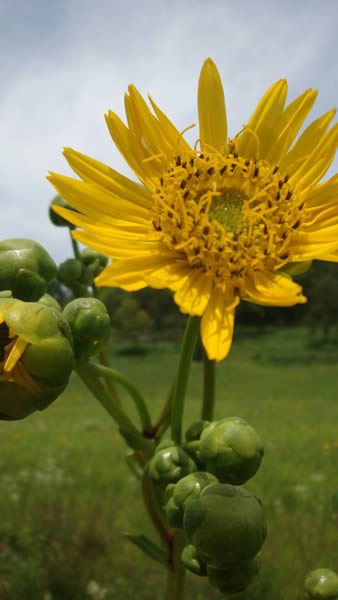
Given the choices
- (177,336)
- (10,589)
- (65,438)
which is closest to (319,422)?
(65,438)

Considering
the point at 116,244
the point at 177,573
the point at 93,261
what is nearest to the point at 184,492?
the point at 177,573

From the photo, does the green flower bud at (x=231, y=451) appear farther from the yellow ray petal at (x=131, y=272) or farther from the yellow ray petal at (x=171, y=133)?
the yellow ray petal at (x=171, y=133)

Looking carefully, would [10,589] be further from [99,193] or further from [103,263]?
[99,193]

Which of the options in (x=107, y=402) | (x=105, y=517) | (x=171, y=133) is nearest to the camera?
(x=107, y=402)

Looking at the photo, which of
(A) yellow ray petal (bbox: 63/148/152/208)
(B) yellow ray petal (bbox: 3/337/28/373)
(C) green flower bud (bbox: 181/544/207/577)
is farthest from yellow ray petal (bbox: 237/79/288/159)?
(C) green flower bud (bbox: 181/544/207/577)

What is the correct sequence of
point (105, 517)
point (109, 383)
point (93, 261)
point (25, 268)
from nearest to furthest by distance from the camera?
point (25, 268), point (109, 383), point (93, 261), point (105, 517)

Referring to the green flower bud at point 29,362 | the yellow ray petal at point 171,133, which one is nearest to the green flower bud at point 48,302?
the green flower bud at point 29,362

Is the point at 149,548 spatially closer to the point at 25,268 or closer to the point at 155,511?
the point at 155,511
